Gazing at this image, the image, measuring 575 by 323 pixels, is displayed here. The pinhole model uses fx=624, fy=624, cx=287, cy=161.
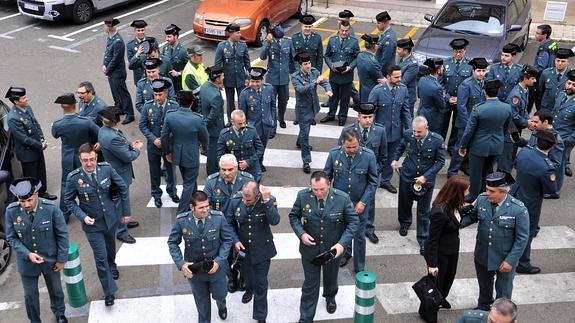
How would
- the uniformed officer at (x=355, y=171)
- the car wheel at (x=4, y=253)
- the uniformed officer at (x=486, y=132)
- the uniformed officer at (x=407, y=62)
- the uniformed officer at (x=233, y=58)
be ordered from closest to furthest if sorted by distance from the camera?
the uniformed officer at (x=355, y=171) < the car wheel at (x=4, y=253) < the uniformed officer at (x=486, y=132) < the uniformed officer at (x=407, y=62) < the uniformed officer at (x=233, y=58)

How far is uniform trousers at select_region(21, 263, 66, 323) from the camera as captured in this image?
6293 millimetres

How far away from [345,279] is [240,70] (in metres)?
5.24

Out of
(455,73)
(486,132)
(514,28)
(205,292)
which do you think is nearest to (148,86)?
(205,292)

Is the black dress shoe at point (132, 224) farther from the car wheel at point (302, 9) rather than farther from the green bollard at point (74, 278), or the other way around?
the car wheel at point (302, 9)

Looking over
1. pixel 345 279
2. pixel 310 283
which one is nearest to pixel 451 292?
pixel 345 279

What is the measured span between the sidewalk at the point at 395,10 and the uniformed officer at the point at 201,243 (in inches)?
560

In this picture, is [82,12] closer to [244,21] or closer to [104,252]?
[244,21]

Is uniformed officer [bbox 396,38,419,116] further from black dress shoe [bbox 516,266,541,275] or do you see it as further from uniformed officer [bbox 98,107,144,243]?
uniformed officer [bbox 98,107,144,243]

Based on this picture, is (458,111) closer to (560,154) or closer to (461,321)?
(560,154)

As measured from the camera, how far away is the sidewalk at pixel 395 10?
18.8 meters

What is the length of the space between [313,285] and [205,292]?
1116 millimetres

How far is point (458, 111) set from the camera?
9.69 metres

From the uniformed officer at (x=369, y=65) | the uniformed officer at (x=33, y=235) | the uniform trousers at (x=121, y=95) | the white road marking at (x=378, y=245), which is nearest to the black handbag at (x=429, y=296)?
the white road marking at (x=378, y=245)

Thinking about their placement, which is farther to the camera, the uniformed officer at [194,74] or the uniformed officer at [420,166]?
the uniformed officer at [194,74]
